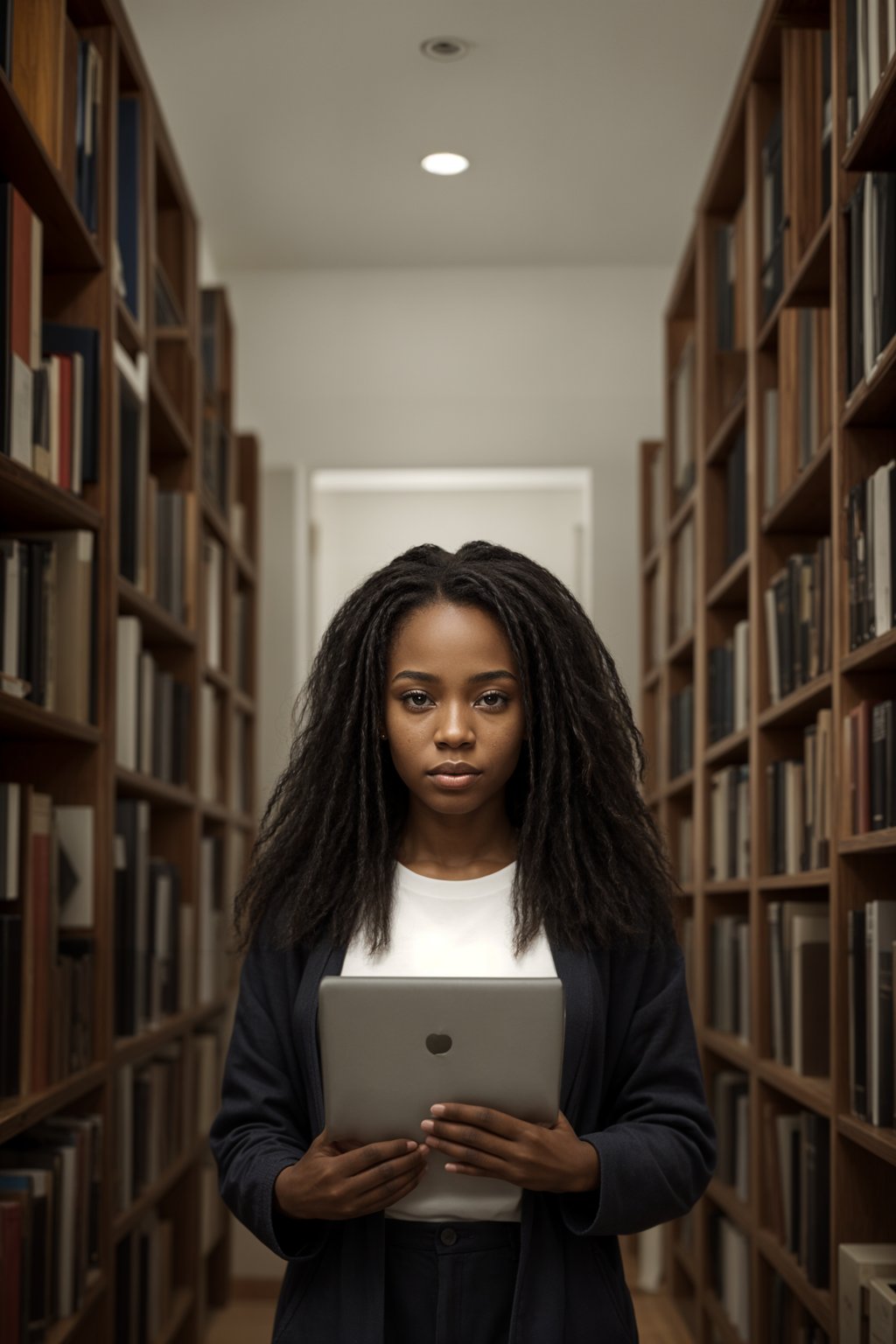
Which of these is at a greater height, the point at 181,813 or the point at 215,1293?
the point at 181,813

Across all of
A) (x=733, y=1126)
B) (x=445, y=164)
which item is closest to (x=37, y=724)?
(x=733, y=1126)

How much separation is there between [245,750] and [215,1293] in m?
1.51

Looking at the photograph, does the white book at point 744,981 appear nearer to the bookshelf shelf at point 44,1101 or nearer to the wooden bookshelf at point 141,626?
the wooden bookshelf at point 141,626

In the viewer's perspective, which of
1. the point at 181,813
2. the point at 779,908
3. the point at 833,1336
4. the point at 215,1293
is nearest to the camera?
the point at 833,1336

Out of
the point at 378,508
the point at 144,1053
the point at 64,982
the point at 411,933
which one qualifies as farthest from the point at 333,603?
the point at 411,933

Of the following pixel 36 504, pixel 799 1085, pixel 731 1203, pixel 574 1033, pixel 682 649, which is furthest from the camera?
pixel 682 649

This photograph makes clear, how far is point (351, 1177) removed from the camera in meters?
1.35

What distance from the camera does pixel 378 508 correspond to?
18.0 ft

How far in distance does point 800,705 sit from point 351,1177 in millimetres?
1393

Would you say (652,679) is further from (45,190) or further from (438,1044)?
(438,1044)

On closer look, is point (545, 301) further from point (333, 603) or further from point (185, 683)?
point (185, 683)

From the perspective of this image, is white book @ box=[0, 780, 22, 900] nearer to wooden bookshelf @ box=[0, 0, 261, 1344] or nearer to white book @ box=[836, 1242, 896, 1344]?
wooden bookshelf @ box=[0, 0, 261, 1344]

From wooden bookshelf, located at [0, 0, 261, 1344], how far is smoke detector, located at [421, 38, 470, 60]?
65 cm

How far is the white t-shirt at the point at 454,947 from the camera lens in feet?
4.76
